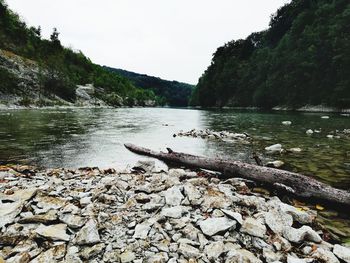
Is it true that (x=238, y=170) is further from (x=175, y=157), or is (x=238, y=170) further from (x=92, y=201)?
(x=92, y=201)

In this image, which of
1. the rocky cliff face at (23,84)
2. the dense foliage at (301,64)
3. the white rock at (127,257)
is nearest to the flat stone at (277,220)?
the white rock at (127,257)

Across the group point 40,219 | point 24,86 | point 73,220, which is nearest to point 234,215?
point 73,220

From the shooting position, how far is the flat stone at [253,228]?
4.25m

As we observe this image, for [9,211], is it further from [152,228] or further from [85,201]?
[152,228]

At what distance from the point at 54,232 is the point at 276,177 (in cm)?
531

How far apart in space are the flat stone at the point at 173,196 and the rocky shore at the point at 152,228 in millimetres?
20

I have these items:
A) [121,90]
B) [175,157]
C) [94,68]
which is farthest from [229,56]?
[175,157]

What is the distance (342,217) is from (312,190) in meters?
0.83

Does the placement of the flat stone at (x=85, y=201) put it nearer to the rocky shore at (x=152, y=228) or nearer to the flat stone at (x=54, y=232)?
the rocky shore at (x=152, y=228)

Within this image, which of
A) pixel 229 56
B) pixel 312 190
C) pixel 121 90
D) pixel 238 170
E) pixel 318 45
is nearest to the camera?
pixel 312 190

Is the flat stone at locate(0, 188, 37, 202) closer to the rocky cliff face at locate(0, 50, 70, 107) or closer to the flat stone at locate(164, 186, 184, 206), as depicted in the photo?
the flat stone at locate(164, 186, 184, 206)

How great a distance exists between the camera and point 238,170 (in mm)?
7738

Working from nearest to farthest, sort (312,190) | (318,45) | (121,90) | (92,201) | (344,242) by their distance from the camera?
1. (344,242)
2. (92,201)
3. (312,190)
4. (318,45)
5. (121,90)

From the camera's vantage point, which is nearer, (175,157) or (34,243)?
(34,243)
